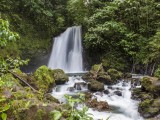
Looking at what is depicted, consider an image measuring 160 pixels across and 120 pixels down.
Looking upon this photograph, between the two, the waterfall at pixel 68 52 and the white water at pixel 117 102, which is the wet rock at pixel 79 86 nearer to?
the white water at pixel 117 102

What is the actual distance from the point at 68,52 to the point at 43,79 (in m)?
7.27

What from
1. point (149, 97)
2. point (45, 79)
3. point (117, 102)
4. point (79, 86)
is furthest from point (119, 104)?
point (45, 79)

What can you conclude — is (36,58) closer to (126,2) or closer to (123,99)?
(126,2)

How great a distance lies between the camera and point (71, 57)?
1714 cm

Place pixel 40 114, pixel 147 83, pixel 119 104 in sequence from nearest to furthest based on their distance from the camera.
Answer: pixel 40 114 < pixel 119 104 < pixel 147 83

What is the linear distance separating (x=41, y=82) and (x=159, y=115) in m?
4.98

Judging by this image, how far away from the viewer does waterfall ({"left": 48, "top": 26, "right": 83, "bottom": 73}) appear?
1664 centimetres

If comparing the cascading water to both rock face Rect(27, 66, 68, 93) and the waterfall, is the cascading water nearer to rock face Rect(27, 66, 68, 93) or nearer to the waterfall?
the waterfall

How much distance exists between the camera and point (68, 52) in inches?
682

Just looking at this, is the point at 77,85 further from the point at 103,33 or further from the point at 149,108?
the point at 103,33

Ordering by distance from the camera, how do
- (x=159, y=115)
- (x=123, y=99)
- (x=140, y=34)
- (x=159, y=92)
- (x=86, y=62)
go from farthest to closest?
(x=86, y=62), (x=140, y=34), (x=123, y=99), (x=159, y=92), (x=159, y=115)

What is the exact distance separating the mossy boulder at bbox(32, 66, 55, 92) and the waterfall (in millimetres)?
5222

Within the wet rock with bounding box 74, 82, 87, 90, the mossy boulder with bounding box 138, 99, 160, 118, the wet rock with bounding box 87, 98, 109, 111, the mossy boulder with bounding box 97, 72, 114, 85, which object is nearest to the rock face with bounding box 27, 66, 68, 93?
the wet rock with bounding box 74, 82, 87, 90

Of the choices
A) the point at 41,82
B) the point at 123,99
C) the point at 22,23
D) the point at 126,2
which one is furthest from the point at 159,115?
the point at 22,23
